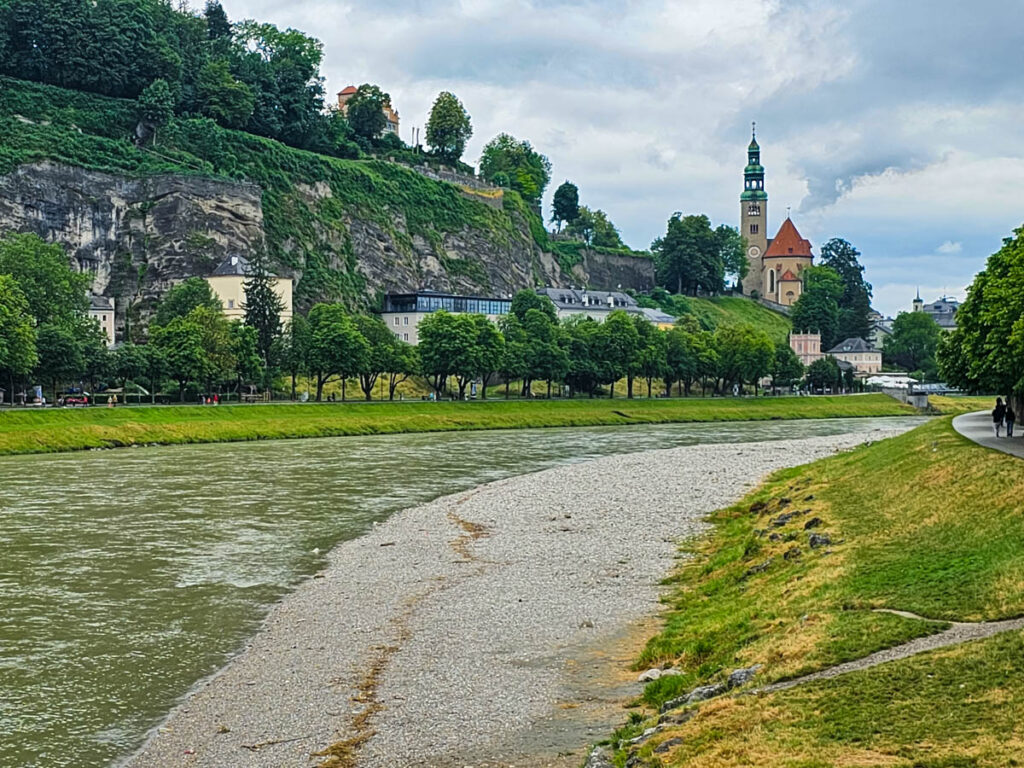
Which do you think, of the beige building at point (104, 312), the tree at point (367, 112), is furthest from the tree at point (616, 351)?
the tree at point (367, 112)

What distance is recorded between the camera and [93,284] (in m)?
109

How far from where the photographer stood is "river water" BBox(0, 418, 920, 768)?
16.2 metres

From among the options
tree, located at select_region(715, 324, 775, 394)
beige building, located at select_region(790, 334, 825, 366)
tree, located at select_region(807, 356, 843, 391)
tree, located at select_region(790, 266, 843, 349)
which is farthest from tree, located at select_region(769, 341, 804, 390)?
tree, located at select_region(790, 266, 843, 349)

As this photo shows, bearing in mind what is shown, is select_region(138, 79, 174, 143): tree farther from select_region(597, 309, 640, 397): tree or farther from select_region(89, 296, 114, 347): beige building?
select_region(597, 309, 640, 397): tree

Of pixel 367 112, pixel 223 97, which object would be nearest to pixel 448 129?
pixel 367 112

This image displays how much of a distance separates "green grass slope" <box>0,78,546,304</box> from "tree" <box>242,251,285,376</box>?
1495 cm

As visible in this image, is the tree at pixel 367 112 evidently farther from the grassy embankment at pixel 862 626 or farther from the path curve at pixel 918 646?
the path curve at pixel 918 646

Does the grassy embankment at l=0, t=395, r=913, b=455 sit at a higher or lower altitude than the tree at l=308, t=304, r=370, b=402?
lower

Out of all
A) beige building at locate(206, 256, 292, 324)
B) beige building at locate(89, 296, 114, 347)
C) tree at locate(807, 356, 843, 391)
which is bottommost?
tree at locate(807, 356, 843, 391)

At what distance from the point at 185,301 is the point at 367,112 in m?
72.1

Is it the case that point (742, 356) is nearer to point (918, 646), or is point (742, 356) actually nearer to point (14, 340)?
point (14, 340)

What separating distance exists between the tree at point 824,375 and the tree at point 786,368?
6.17ft

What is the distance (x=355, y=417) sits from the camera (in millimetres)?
80875

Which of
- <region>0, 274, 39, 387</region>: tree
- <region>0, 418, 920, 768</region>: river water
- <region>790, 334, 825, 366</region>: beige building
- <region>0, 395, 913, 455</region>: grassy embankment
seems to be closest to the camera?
<region>0, 418, 920, 768</region>: river water
